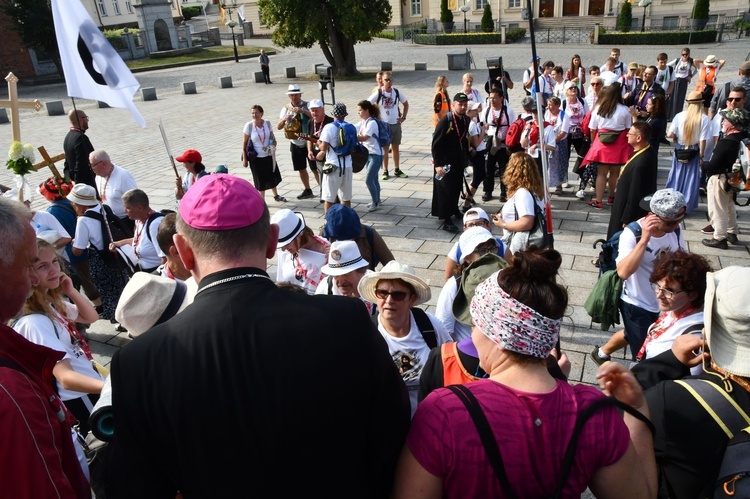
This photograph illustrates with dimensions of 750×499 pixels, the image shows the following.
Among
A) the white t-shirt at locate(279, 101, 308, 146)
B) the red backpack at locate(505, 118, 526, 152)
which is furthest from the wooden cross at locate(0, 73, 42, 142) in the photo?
the red backpack at locate(505, 118, 526, 152)

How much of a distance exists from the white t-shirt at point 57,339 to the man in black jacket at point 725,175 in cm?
717

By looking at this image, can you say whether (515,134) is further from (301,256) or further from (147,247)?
(147,247)

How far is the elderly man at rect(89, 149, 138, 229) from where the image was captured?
634cm

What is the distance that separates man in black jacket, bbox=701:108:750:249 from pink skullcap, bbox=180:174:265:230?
272 inches

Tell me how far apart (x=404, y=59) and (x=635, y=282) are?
32308 mm

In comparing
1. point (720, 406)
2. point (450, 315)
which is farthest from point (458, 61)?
point (720, 406)

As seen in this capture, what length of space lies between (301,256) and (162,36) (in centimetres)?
4629

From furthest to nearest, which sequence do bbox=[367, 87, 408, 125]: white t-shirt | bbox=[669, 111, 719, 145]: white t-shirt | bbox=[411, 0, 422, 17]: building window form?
1. bbox=[411, 0, 422, 17]: building window
2. bbox=[367, 87, 408, 125]: white t-shirt
3. bbox=[669, 111, 719, 145]: white t-shirt

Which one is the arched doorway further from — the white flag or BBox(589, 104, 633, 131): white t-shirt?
the white flag

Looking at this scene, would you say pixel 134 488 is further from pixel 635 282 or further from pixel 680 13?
pixel 680 13

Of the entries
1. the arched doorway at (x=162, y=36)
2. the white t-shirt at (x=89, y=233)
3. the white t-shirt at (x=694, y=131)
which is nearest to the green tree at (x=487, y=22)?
the arched doorway at (x=162, y=36)

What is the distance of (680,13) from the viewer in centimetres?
4325

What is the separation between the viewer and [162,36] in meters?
43.7

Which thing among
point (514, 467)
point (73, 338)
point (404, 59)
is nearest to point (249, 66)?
point (404, 59)
